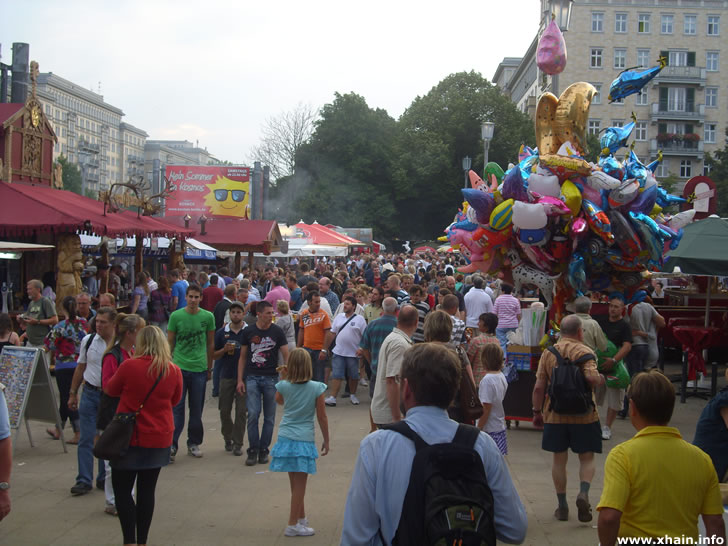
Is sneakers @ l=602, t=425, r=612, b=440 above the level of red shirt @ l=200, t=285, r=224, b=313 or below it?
below

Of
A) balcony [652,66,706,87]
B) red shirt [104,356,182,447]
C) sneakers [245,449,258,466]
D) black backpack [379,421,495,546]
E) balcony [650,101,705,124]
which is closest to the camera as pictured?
black backpack [379,421,495,546]

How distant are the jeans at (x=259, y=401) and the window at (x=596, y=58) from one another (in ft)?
200

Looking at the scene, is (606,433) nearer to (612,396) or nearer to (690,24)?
(612,396)

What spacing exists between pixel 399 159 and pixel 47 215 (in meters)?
45.0

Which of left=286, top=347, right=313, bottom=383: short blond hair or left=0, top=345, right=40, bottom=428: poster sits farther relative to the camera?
left=0, top=345, right=40, bottom=428: poster

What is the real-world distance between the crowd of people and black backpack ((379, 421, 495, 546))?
0.11 feet

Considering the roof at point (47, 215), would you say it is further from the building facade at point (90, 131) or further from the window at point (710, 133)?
the building facade at point (90, 131)

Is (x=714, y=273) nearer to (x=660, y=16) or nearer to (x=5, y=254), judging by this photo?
(x=5, y=254)

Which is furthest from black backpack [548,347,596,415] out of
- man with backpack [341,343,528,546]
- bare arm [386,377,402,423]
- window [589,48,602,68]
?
window [589,48,602,68]

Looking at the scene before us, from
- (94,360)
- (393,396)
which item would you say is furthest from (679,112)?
(94,360)

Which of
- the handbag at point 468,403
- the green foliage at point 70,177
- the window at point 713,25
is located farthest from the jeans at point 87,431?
the green foliage at point 70,177

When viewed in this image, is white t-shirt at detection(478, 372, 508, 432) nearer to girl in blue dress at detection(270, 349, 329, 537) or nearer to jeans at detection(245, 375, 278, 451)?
girl in blue dress at detection(270, 349, 329, 537)

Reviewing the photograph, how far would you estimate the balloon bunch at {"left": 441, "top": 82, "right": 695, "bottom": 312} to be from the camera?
33.4ft

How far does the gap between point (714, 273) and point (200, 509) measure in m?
8.67
